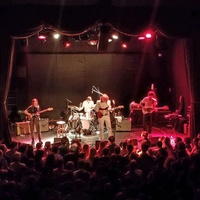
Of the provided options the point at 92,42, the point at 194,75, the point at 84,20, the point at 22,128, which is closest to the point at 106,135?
the point at 22,128

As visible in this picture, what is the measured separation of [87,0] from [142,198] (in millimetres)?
7936

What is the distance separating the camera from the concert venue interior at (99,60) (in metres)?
12.2

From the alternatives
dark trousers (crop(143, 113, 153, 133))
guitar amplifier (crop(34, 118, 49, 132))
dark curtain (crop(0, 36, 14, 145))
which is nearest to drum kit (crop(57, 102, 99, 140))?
guitar amplifier (crop(34, 118, 49, 132))

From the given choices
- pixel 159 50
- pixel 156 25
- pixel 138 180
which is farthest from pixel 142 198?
pixel 159 50

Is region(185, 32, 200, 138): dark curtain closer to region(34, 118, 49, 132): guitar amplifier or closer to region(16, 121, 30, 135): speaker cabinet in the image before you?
region(34, 118, 49, 132): guitar amplifier

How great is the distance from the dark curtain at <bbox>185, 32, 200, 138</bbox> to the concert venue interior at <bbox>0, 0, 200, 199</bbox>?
0.03m

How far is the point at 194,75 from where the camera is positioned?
1291 centimetres

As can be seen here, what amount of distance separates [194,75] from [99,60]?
7.80 meters

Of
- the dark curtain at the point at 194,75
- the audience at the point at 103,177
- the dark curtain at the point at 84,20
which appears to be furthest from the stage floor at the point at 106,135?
the audience at the point at 103,177

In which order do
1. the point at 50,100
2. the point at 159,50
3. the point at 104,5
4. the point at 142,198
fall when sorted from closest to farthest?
1. the point at 142,198
2. the point at 104,5
3. the point at 159,50
4. the point at 50,100

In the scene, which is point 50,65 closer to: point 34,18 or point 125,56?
point 125,56

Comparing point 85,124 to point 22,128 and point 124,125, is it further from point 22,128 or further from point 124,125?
point 22,128

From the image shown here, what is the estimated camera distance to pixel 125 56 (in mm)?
19719

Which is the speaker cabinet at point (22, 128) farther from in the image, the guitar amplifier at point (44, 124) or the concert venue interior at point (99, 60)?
the guitar amplifier at point (44, 124)
